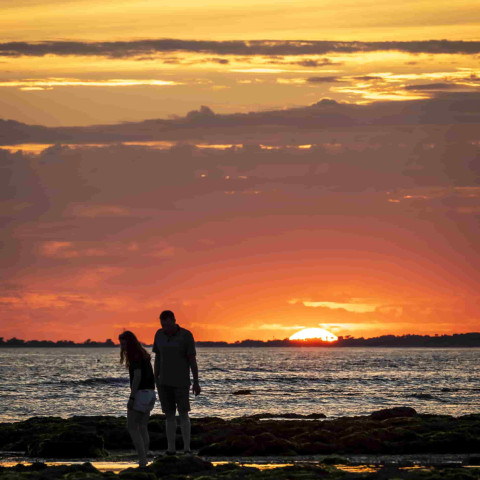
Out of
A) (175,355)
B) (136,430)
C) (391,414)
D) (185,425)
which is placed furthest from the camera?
(391,414)

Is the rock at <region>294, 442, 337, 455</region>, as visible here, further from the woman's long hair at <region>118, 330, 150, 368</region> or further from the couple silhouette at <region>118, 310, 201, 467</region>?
the woman's long hair at <region>118, 330, 150, 368</region>

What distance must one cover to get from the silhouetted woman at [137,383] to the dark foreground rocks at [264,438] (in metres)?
5.54

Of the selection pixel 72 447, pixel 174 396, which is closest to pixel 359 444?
pixel 174 396

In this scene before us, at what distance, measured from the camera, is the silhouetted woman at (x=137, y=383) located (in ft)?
65.5

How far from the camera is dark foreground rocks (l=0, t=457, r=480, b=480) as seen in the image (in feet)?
62.0

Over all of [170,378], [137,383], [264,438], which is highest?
[170,378]

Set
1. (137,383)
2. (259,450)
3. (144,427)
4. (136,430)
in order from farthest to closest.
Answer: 1. (259,450)
2. (144,427)
3. (136,430)
4. (137,383)

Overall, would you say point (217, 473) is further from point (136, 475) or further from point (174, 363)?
point (174, 363)

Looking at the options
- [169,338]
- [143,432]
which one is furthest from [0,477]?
[169,338]

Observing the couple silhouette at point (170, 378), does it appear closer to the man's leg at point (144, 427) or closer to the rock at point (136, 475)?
the man's leg at point (144, 427)

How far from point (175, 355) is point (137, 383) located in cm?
139

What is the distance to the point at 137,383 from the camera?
65.8 feet

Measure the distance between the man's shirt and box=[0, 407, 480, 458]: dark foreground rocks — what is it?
531 centimetres

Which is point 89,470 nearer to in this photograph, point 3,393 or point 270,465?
point 270,465
